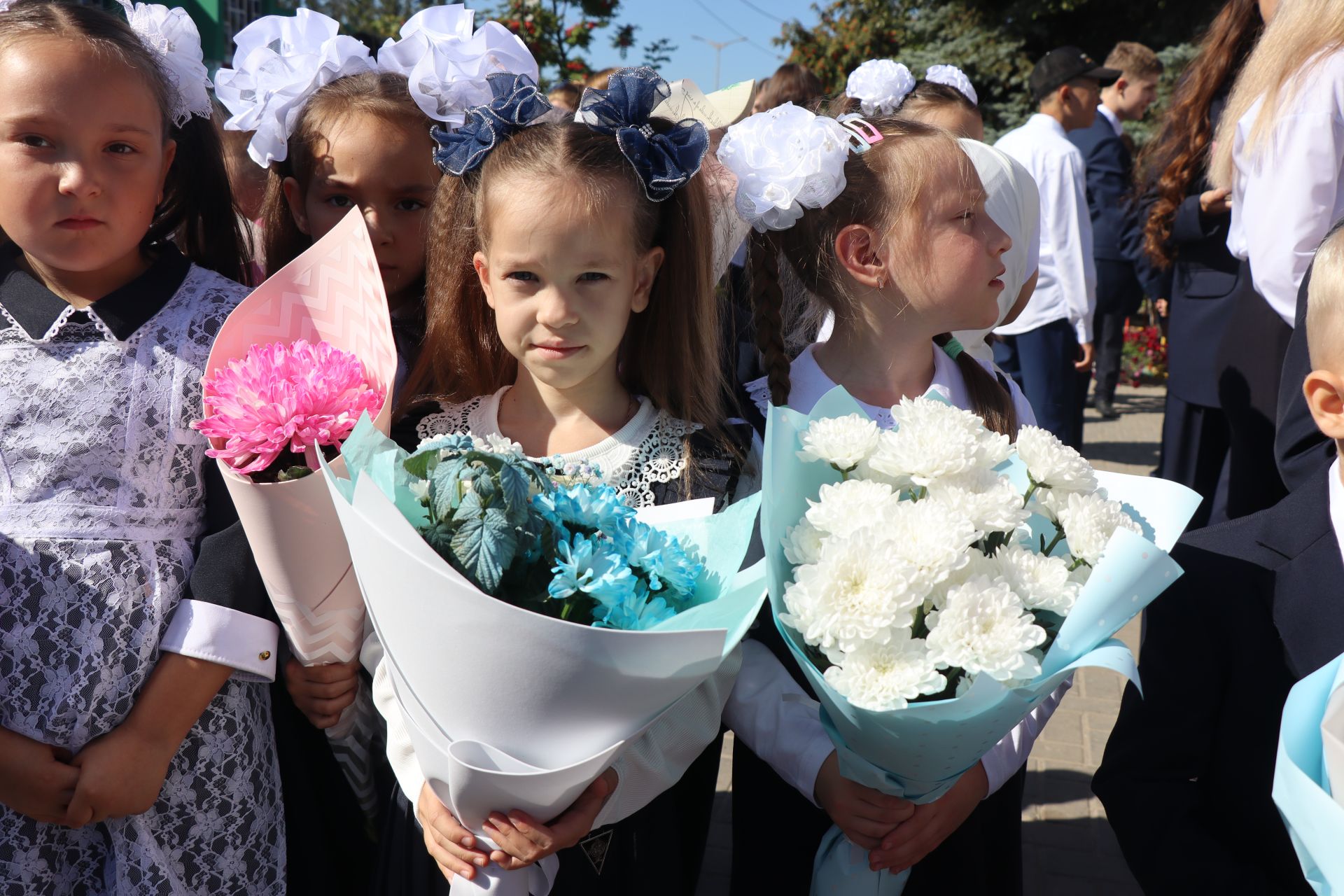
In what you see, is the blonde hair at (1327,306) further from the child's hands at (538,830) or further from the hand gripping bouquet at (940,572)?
the child's hands at (538,830)

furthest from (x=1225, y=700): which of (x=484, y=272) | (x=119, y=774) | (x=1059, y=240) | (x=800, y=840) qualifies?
(x=1059, y=240)

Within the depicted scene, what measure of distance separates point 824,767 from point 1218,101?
363cm

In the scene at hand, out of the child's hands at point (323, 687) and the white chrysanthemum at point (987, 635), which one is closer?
the white chrysanthemum at point (987, 635)

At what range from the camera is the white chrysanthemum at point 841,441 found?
5.02 feet

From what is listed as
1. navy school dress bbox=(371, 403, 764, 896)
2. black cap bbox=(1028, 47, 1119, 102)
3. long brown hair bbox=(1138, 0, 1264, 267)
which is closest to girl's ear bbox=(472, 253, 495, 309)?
navy school dress bbox=(371, 403, 764, 896)

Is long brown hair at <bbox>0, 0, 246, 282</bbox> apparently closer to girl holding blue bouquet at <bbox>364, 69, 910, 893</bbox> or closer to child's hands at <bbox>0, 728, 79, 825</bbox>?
girl holding blue bouquet at <bbox>364, 69, 910, 893</bbox>

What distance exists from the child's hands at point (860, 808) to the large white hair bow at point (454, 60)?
1524 millimetres

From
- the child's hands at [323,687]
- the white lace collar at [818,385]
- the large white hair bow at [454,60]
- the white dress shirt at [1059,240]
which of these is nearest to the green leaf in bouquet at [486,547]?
the child's hands at [323,687]

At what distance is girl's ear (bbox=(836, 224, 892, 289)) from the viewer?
238cm

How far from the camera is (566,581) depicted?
→ 1.37 metres

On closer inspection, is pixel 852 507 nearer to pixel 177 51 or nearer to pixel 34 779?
pixel 34 779

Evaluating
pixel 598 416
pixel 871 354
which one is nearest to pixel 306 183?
pixel 598 416

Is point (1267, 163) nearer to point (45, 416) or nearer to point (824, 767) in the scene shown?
point (824, 767)

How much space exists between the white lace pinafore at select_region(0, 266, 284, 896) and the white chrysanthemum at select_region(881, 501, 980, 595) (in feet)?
4.19
